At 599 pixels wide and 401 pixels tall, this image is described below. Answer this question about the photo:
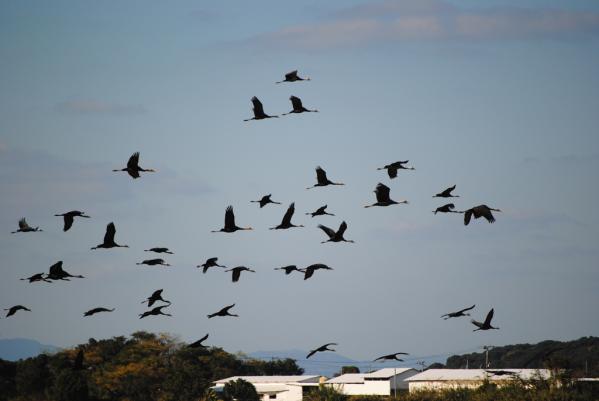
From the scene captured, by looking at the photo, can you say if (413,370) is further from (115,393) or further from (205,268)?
(205,268)

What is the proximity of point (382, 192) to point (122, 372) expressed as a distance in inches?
3052

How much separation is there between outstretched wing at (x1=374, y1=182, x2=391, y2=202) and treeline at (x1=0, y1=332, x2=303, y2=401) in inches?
2198

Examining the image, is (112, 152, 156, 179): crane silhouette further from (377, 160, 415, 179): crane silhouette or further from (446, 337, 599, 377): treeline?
(446, 337, 599, 377): treeline

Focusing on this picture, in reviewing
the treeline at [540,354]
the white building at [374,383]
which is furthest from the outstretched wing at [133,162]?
the treeline at [540,354]

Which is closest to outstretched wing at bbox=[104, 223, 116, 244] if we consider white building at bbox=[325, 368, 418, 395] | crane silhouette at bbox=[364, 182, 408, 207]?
crane silhouette at bbox=[364, 182, 408, 207]

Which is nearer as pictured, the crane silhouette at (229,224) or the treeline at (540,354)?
the crane silhouette at (229,224)

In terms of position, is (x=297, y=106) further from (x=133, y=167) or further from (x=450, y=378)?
(x=450, y=378)

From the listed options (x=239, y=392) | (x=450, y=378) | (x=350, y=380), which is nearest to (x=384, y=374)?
(x=350, y=380)

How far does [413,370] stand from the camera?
130 meters

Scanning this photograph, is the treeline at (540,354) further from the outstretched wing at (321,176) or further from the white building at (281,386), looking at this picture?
the outstretched wing at (321,176)

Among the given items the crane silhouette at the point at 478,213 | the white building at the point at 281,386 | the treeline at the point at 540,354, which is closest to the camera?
the crane silhouette at the point at 478,213

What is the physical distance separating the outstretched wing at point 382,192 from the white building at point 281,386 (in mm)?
72895

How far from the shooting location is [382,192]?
171ft

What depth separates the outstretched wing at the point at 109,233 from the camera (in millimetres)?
48206
